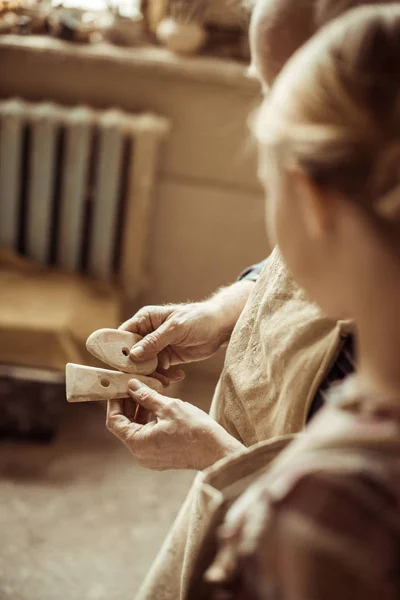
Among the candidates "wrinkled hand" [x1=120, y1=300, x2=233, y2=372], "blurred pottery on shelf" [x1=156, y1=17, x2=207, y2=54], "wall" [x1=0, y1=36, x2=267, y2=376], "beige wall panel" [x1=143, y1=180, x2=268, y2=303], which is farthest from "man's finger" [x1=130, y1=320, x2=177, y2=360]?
"blurred pottery on shelf" [x1=156, y1=17, x2=207, y2=54]

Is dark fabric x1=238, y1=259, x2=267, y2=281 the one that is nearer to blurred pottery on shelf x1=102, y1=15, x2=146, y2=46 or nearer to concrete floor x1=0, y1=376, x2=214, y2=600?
concrete floor x1=0, y1=376, x2=214, y2=600

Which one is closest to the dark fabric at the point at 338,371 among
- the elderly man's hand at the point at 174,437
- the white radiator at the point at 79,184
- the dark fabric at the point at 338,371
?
the dark fabric at the point at 338,371

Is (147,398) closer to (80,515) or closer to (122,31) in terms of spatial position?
(80,515)

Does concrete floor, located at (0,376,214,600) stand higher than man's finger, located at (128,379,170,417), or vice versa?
man's finger, located at (128,379,170,417)

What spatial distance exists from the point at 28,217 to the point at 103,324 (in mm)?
504

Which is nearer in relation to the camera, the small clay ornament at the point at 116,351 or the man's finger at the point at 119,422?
the man's finger at the point at 119,422

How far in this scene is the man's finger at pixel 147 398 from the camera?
1.00m

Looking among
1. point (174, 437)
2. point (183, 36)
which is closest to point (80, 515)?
point (174, 437)

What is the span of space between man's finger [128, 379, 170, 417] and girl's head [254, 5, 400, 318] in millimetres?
446

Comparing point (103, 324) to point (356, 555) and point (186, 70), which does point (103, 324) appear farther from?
point (356, 555)

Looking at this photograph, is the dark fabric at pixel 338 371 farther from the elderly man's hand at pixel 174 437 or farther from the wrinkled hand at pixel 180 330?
the wrinkled hand at pixel 180 330

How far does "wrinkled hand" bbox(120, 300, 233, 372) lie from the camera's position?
113 cm

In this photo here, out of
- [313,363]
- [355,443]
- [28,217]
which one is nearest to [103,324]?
[28,217]

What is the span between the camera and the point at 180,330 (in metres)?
→ 1.14
